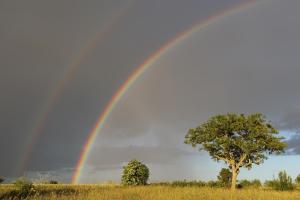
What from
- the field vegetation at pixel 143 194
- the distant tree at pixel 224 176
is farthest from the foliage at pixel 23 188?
the distant tree at pixel 224 176

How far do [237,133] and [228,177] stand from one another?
1167 centimetres

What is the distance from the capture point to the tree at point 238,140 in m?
51.2

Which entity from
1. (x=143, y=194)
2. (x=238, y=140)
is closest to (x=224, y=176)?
(x=238, y=140)

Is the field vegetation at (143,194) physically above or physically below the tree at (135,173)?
below

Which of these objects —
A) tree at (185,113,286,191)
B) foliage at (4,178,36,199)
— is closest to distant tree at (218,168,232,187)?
tree at (185,113,286,191)

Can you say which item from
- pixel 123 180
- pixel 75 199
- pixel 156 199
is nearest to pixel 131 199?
pixel 156 199

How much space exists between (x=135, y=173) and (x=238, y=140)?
1458 cm

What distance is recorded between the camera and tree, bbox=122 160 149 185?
53056mm

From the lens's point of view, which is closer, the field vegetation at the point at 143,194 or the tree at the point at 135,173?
the field vegetation at the point at 143,194

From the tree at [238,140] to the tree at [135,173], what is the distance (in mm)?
8667

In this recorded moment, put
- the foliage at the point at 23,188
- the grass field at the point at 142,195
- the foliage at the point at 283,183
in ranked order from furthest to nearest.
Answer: the foliage at the point at 283,183
the foliage at the point at 23,188
the grass field at the point at 142,195

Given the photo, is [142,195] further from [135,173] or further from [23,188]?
[135,173]

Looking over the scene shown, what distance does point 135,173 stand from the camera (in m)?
53.8

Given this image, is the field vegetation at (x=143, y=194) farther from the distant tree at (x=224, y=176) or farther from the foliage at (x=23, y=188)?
the distant tree at (x=224, y=176)
